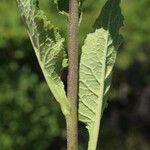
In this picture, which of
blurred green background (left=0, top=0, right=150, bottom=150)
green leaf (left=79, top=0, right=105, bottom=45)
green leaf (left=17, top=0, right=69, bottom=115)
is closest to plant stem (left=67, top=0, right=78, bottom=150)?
green leaf (left=17, top=0, right=69, bottom=115)

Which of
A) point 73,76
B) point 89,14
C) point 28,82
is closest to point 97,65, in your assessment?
point 73,76

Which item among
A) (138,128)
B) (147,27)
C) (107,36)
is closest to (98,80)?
(107,36)

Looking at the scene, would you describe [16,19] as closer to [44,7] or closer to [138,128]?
[44,7]

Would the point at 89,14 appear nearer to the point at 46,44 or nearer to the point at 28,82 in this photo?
the point at 28,82

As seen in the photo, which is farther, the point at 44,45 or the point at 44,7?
the point at 44,7

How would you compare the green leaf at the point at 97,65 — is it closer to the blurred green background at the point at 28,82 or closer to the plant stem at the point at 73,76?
the plant stem at the point at 73,76

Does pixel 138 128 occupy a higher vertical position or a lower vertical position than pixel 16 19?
lower

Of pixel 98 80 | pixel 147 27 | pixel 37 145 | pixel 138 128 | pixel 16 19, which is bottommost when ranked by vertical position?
pixel 138 128

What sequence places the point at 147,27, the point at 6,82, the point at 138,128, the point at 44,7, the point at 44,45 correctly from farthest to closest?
the point at 138,128, the point at 147,27, the point at 44,7, the point at 6,82, the point at 44,45
